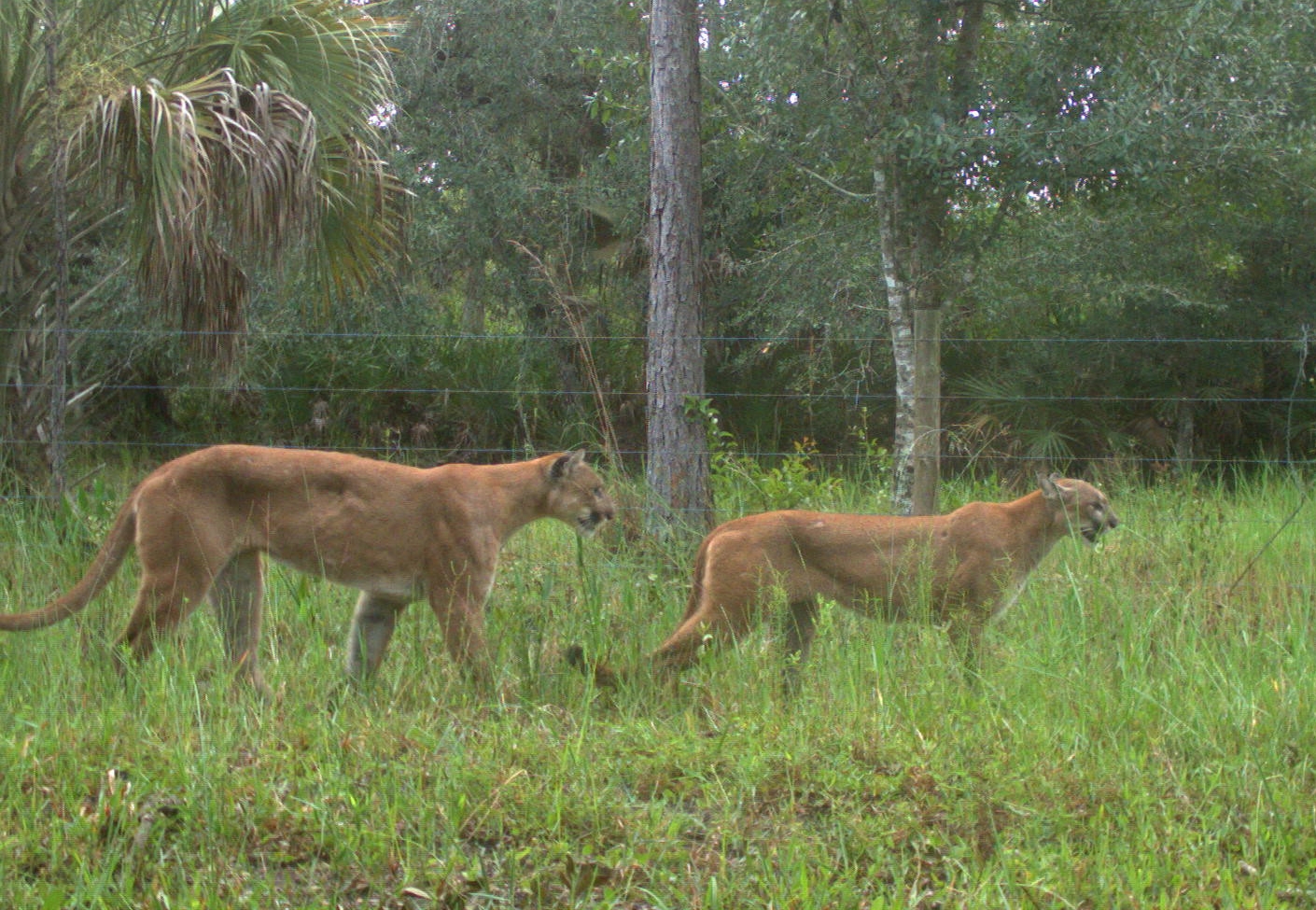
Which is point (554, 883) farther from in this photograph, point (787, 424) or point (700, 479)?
point (787, 424)

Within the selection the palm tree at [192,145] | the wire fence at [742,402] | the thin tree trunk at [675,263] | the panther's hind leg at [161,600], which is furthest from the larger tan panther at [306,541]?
the wire fence at [742,402]

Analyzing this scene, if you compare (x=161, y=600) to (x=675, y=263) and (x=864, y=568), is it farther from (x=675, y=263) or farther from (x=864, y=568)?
(x=675, y=263)

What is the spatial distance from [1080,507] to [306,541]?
4037mm

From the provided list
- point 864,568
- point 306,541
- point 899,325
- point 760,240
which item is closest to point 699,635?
point 864,568

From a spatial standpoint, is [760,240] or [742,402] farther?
[742,402]

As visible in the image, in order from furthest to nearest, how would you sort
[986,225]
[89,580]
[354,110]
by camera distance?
[986,225], [354,110], [89,580]

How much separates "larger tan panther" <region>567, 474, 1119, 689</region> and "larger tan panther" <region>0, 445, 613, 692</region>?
1.00m

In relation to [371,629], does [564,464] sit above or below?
above

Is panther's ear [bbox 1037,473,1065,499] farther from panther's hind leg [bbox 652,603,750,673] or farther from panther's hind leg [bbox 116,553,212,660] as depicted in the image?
panther's hind leg [bbox 116,553,212,660]

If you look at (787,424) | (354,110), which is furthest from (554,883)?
(787,424)

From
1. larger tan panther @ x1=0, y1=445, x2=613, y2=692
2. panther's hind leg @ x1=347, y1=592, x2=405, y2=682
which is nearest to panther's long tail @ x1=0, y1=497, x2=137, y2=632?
larger tan panther @ x1=0, y1=445, x2=613, y2=692

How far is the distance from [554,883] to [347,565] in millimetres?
2652

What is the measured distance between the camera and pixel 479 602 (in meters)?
6.40

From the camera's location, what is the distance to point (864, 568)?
6609mm
